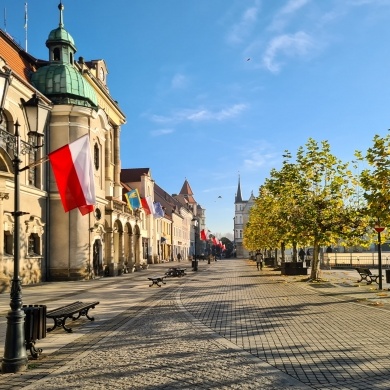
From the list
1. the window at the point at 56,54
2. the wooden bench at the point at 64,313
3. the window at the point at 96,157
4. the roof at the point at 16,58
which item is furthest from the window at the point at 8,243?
the window at the point at 56,54

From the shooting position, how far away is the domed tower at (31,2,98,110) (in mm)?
31281

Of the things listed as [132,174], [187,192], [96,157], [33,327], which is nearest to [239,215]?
[187,192]

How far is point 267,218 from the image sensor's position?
116 ft

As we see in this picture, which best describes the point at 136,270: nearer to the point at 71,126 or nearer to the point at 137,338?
the point at 71,126

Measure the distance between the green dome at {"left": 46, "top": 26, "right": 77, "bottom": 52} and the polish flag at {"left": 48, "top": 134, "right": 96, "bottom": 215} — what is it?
23.0m

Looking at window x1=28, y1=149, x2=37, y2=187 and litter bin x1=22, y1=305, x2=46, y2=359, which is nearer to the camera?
litter bin x1=22, y1=305, x2=46, y2=359

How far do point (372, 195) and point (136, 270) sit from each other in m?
33.5

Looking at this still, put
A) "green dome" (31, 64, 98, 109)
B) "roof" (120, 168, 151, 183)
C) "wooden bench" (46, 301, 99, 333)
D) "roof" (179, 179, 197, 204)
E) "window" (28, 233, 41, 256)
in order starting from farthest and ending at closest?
"roof" (179, 179, 197, 204), "roof" (120, 168, 151, 183), "green dome" (31, 64, 98, 109), "window" (28, 233, 41, 256), "wooden bench" (46, 301, 99, 333)

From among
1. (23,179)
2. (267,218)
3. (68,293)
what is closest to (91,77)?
(23,179)

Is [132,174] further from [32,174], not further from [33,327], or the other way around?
[33,327]

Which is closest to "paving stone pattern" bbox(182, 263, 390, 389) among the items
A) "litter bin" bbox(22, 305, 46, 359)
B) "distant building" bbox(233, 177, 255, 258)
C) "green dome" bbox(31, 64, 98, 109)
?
"litter bin" bbox(22, 305, 46, 359)

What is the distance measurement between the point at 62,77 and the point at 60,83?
0.42m

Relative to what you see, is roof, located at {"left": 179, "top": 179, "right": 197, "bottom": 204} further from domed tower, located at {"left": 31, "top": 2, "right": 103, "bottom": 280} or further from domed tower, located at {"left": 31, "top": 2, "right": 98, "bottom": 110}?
domed tower, located at {"left": 31, "top": 2, "right": 103, "bottom": 280}

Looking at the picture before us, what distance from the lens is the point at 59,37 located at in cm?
3303
